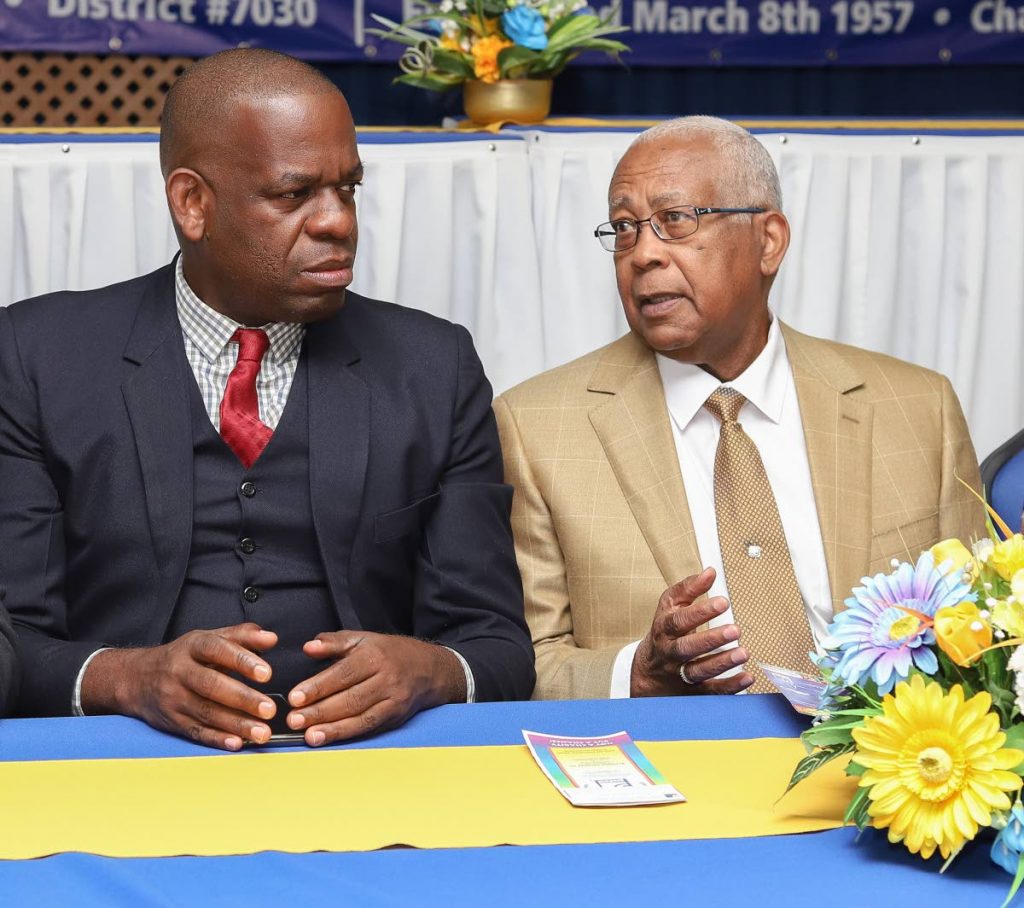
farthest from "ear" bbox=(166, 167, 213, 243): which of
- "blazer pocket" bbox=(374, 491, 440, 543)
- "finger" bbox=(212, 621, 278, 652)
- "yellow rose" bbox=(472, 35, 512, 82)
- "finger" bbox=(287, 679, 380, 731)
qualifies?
"yellow rose" bbox=(472, 35, 512, 82)

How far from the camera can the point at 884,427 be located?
2342mm

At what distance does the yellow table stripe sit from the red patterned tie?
0.67 meters

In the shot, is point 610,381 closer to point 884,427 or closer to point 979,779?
point 884,427

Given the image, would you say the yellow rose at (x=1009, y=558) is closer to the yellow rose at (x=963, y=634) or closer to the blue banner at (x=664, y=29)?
the yellow rose at (x=963, y=634)

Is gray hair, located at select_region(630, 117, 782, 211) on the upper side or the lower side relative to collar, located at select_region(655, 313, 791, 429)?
upper

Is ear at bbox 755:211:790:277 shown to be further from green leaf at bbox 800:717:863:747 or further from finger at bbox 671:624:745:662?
green leaf at bbox 800:717:863:747

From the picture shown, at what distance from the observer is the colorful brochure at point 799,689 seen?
1.46 metres

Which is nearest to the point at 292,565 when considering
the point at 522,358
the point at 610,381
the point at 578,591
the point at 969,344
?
the point at 578,591

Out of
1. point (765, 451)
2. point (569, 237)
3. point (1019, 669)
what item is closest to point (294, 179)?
point (765, 451)

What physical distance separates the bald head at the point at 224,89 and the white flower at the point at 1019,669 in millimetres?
1241

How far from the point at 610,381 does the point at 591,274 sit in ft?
2.98

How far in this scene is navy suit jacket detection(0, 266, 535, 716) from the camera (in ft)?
6.44

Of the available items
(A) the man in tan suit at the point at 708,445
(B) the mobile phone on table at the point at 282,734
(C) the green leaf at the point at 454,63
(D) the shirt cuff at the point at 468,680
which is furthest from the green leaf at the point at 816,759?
(C) the green leaf at the point at 454,63

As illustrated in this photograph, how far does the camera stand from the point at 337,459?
2023 mm
